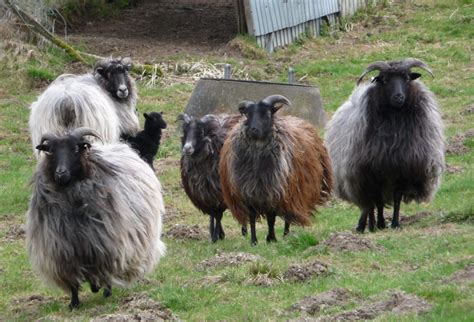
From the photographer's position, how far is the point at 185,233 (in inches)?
599

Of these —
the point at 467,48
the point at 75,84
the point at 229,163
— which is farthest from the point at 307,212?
the point at 467,48

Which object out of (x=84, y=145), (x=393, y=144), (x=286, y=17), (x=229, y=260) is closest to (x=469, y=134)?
(x=393, y=144)

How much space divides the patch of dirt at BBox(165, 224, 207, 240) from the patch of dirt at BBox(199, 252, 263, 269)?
2.76 m

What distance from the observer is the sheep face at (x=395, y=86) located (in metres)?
14.0

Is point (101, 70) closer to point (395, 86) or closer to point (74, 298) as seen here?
point (395, 86)

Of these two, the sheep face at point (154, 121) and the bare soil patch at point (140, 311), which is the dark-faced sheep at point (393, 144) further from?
the bare soil patch at point (140, 311)

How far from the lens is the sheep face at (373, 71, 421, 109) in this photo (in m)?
14.0

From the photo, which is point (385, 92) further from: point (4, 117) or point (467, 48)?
point (467, 48)

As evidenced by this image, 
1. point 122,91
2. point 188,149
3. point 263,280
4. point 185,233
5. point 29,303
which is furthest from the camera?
point 122,91

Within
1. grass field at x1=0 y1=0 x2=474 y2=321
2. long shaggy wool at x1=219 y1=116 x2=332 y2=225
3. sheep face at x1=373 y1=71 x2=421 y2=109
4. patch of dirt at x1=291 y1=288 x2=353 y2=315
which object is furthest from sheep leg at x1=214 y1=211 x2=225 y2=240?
patch of dirt at x1=291 y1=288 x2=353 y2=315

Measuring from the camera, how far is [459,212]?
13.8m

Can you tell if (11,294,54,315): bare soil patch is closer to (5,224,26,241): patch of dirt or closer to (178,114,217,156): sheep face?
(178,114,217,156): sheep face

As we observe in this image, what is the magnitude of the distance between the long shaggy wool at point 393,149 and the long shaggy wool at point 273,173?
69 centimetres

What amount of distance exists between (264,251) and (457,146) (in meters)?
7.53
